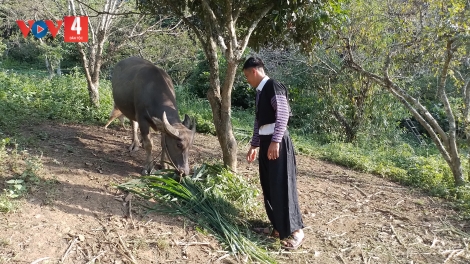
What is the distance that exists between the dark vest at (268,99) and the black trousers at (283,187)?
20cm

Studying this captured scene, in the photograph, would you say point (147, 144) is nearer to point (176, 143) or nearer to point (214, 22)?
point (176, 143)

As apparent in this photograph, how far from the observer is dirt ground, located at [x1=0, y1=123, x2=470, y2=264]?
3.90m

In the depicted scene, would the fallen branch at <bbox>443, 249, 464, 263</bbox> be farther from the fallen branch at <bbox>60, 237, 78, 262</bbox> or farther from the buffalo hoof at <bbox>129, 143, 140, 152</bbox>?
the buffalo hoof at <bbox>129, 143, 140, 152</bbox>

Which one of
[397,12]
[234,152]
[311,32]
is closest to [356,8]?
[397,12]

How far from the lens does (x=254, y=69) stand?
4430mm

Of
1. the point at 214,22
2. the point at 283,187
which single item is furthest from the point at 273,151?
the point at 214,22

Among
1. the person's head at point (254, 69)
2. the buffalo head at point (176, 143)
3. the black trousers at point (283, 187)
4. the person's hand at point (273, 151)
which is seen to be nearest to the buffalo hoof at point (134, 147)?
the buffalo head at point (176, 143)

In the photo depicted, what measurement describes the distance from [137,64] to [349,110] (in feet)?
21.5

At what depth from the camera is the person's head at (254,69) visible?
4422 mm

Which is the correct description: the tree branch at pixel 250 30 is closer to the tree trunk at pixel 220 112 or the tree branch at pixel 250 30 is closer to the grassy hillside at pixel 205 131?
the tree trunk at pixel 220 112

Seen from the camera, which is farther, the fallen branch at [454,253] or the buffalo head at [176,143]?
the buffalo head at [176,143]

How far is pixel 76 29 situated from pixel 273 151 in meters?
5.29

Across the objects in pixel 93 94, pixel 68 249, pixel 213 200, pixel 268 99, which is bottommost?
pixel 68 249

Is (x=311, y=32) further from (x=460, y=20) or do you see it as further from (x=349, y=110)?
(x=349, y=110)
